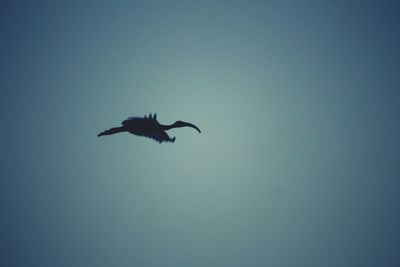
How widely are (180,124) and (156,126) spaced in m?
2.15

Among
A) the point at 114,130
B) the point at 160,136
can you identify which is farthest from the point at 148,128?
the point at 114,130

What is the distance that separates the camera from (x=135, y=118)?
24.4m

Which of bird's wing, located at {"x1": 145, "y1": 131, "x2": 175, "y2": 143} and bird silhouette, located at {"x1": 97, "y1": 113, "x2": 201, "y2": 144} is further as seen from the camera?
bird's wing, located at {"x1": 145, "y1": 131, "x2": 175, "y2": 143}

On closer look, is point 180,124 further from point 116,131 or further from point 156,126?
point 116,131

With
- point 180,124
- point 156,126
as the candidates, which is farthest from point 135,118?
point 180,124

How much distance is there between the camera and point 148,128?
82.7 feet

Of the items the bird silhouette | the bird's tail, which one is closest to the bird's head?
the bird silhouette

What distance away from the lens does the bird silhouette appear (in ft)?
80.4

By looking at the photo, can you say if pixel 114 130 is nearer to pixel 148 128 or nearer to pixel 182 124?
pixel 148 128

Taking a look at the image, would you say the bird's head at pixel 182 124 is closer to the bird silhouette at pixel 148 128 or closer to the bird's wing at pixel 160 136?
the bird silhouette at pixel 148 128

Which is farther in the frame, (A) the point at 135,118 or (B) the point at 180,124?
(B) the point at 180,124

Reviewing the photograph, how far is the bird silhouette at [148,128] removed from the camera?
80.4 ft

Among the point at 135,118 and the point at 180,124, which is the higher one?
the point at 180,124

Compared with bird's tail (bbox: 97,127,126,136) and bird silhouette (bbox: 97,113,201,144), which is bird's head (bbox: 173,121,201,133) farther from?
bird's tail (bbox: 97,127,126,136)
